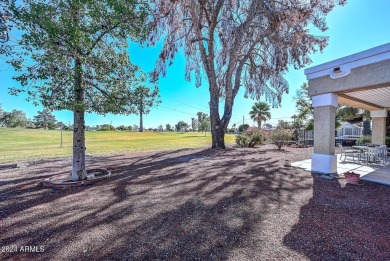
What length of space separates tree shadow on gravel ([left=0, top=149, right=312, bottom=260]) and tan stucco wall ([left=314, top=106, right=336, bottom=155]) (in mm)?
1852

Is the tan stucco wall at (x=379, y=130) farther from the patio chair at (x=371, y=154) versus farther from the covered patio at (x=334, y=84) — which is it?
the covered patio at (x=334, y=84)

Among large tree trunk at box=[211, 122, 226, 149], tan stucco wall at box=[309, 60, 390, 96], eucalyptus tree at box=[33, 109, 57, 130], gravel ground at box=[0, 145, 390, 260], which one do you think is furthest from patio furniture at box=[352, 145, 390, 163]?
eucalyptus tree at box=[33, 109, 57, 130]

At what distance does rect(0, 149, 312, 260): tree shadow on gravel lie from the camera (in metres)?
2.41

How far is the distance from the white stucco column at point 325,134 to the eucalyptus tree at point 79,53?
6175 millimetres

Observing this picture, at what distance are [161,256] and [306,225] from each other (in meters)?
2.30

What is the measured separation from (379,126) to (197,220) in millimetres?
12932

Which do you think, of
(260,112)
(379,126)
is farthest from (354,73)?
(260,112)

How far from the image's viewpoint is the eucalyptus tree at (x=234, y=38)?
35.9ft

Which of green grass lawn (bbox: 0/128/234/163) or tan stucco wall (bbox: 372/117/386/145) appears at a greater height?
tan stucco wall (bbox: 372/117/386/145)

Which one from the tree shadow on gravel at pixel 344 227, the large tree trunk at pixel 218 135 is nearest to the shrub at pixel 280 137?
the large tree trunk at pixel 218 135

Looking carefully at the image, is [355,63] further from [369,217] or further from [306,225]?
[306,225]

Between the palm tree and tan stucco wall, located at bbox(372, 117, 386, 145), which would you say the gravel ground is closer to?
tan stucco wall, located at bbox(372, 117, 386, 145)

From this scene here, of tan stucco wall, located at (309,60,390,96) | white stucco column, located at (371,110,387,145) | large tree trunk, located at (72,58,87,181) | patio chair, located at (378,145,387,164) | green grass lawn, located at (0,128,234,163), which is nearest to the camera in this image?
tan stucco wall, located at (309,60,390,96)

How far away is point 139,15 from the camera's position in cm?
498
